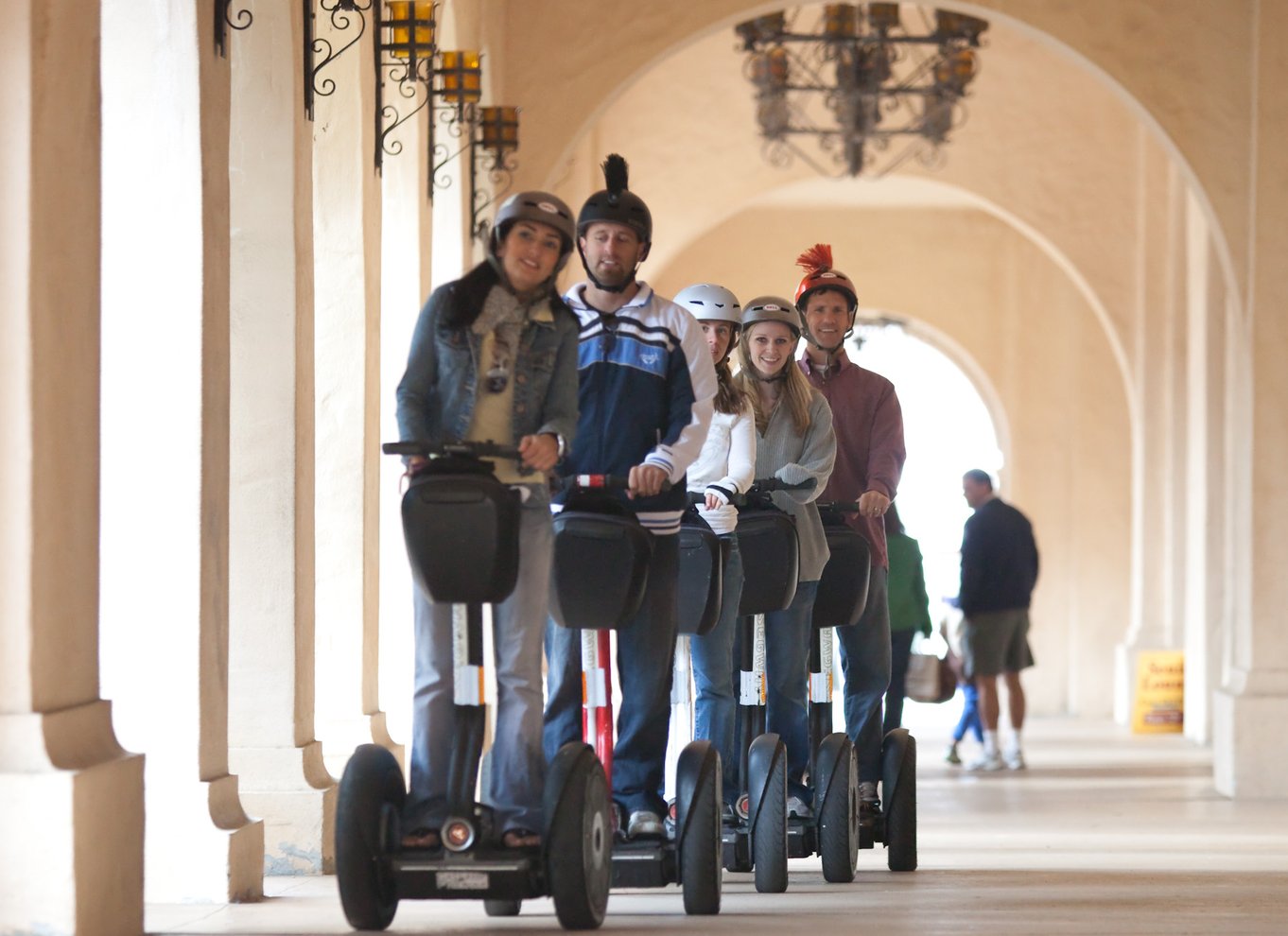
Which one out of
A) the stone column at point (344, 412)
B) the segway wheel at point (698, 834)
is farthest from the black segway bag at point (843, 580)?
the stone column at point (344, 412)

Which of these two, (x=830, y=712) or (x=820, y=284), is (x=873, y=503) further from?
(x=820, y=284)

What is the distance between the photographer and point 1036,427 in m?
20.2

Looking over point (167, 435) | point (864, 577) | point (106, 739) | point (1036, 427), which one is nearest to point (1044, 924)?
point (864, 577)

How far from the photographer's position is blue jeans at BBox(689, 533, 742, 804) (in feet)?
18.5

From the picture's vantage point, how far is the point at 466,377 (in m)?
4.44

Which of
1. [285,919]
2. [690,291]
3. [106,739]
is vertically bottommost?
[285,919]

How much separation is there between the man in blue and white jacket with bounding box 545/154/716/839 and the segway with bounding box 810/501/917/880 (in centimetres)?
115

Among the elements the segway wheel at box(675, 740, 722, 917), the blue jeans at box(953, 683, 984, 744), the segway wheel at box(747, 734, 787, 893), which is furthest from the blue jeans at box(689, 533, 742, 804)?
the blue jeans at box(953, 683, 984, 744)

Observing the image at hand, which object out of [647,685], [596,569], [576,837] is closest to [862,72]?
[647,685]

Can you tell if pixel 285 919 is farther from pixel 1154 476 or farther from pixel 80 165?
pixel 1154 476

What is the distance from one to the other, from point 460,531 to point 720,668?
1682 millimetres

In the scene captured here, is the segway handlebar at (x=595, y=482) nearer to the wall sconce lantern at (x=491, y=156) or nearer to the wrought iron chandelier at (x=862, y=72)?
the wall sconce lantern at (x=491, y=156)

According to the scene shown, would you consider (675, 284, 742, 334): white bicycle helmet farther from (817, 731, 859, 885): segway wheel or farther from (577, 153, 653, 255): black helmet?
(817, 731, 859, 885): segway wheel

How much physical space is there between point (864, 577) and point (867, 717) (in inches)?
22.3
